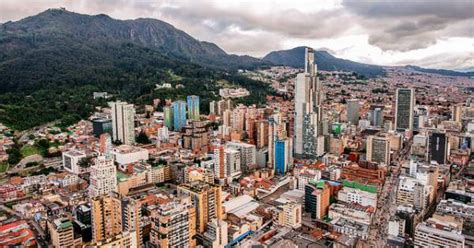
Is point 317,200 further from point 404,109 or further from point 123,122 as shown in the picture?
point 404,109

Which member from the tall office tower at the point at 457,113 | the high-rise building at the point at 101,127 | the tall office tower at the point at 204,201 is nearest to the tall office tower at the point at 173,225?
the tall office tower at the point at 204,201

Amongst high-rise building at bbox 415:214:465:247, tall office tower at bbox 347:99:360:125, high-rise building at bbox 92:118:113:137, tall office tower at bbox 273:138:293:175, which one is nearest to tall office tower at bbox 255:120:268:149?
tall office tower at bbox 273:138:293:175

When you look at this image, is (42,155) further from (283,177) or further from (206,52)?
(206,52)

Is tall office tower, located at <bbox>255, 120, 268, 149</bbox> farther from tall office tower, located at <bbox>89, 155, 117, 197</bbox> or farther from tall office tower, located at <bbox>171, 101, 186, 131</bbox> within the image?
tall office tower, located at <bbox>89, 155, 117, 197</bbox>

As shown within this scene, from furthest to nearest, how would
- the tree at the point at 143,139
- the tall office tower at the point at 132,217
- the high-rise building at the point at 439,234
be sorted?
the tree at the point at 143,139 < the tall office tower at the point at 132,217 < the high-rise building at the point at 439,234

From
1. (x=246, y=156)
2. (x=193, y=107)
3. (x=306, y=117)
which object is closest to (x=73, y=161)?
(x=246, y=156)

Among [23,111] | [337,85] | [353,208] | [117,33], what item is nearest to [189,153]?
[353,208]

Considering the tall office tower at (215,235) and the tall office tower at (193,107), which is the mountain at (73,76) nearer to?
the tall office tower at (193,107)
